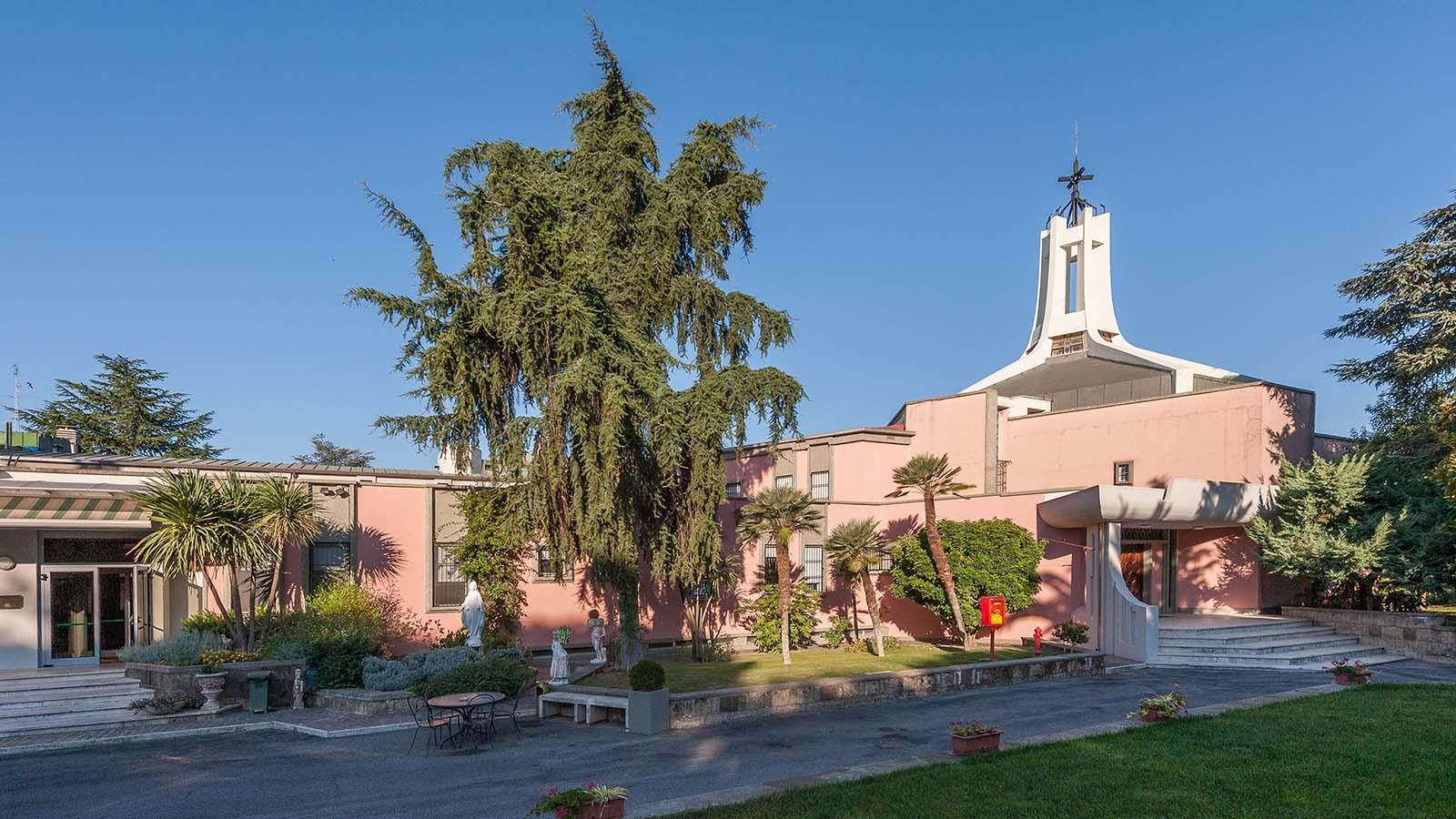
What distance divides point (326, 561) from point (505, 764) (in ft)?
29.6

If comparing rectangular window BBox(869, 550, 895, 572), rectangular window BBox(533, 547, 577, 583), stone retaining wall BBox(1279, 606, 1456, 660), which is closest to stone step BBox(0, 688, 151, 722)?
rectangular window BBox(533, 547, 577, 583)

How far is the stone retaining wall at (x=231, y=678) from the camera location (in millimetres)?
14133

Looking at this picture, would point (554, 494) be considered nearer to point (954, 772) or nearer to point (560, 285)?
point (560, 285)

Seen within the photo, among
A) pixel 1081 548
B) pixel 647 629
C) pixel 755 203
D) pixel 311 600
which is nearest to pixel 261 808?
pixel 311 600

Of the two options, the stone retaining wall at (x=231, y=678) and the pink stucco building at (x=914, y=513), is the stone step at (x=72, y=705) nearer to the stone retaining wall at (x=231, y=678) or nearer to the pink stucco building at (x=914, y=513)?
the stone retaining wall at (x=231, y=678)

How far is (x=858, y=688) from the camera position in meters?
14.7

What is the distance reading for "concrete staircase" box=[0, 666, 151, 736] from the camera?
43.2 ft

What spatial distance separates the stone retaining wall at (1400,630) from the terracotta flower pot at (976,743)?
1465cm

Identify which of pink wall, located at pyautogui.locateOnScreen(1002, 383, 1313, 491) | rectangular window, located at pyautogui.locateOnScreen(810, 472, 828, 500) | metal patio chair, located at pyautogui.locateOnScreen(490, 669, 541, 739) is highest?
pink wall, located at pyautogui.locateOnScreen(1002, 383, 1313, 491)

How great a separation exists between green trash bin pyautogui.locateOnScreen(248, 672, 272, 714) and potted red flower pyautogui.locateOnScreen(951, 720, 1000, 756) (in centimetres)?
1082

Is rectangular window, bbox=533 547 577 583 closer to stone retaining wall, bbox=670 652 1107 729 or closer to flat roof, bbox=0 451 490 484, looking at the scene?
flat roof, bbox=0 451 490 484

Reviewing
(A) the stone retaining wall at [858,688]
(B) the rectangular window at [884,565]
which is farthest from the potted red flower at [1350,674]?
(B) the rectangular window at [884,565]

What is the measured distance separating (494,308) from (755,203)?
22.9ft

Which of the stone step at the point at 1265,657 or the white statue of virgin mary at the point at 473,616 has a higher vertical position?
the white statue of virgin mary at the point at 473,616
